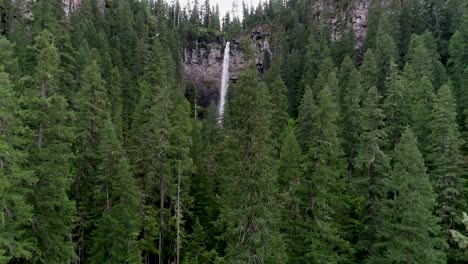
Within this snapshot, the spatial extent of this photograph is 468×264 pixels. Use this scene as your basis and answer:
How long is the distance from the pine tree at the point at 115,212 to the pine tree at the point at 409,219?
51.9ft

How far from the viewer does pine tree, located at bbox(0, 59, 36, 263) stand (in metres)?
17.6

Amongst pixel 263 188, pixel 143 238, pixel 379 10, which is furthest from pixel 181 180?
pixel 379 10

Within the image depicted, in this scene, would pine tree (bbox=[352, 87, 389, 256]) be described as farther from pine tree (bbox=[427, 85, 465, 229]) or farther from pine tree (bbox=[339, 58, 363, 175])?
pine tree (bbox=[339, 58, 363, 175])

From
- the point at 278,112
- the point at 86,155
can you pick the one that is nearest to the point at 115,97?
the point at 86,155

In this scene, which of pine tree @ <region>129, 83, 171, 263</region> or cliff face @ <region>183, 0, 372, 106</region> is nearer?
pine tree @ <region>129, 83, 171, 263</region>

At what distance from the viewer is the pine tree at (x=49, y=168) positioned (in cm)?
2064

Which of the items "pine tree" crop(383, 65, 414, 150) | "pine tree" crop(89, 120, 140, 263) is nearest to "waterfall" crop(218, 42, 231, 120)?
"pine tree" crop(383, 65, 414, 150)

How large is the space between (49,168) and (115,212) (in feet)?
29.0

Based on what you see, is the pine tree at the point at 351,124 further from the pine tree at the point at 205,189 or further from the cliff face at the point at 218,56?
the cliff face at the point at 218,56

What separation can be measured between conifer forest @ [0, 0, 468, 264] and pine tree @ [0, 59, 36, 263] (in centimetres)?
9

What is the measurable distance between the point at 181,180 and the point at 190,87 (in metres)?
55.0

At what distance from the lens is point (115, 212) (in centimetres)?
2866

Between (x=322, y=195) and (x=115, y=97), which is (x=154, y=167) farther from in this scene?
(x=115, y=97)

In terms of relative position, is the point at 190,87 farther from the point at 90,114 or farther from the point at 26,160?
the point at 26,160
